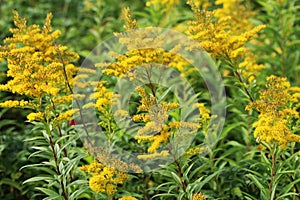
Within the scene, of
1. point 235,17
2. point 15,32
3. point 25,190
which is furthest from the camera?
point 235,17

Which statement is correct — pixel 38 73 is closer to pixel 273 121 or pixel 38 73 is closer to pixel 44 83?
pixel 44 83

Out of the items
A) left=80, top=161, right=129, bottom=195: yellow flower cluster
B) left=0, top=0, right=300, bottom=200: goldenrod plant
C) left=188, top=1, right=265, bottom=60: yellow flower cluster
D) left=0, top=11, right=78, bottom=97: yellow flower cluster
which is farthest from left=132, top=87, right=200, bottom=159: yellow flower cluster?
left=188, top=1, right=265, bottom=60: yellow flower cluster

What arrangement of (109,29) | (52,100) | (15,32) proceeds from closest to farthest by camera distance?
(52,100) → (15,32) → (109,29)

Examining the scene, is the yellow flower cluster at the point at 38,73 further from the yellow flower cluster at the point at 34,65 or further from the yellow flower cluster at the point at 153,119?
the yellow flower cluster at the point at 153,119

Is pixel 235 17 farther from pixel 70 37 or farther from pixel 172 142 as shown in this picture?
pixel 70 37

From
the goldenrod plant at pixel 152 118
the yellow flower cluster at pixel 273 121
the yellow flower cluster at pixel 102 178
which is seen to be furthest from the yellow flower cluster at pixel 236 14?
the yellow flower cluster at pixel 102 178

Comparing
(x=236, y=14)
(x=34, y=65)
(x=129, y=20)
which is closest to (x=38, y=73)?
(x=34, y=65)

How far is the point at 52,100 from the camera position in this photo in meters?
3.62

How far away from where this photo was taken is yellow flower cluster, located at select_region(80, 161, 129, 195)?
3.19m

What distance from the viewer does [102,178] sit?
3197 mm

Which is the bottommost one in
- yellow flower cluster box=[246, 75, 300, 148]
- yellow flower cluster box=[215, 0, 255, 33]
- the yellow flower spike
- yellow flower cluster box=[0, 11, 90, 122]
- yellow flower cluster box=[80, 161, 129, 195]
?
yellow flower cluster box=[80, 161, 129, 195]

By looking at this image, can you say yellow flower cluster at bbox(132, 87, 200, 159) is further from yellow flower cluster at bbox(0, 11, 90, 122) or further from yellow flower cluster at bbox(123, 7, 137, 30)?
yellow flower cluster at bbox(123, 7, 137, 30)

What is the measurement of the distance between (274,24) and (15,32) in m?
3.02

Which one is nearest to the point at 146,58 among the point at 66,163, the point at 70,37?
the point at 66,163
